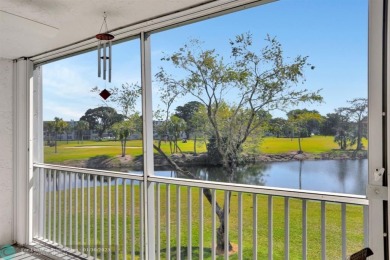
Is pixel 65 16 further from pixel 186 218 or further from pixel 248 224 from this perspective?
pixel 248 224

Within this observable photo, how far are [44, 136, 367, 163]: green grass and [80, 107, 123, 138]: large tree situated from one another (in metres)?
0.17

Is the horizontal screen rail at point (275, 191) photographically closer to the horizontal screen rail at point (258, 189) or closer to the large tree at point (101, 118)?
the horizontal screen rail at point (258, 189)

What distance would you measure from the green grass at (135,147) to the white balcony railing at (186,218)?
18 centimetres

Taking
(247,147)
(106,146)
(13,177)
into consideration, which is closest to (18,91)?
(13,177)

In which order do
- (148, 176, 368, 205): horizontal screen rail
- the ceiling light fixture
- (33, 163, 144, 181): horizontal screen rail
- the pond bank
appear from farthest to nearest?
1. (33, 163, 144, 181): horizontal screen rail
2. the ceiling light fixture
3. the pond bank
4. (148, 176, 368, 205): horizontal screen rail

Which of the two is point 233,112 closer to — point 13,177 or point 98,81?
point 98,81

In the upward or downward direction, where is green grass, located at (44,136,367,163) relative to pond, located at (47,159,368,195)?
upward

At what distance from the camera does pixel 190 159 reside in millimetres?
2572

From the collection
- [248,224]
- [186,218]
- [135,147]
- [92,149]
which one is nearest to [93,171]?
[92,149]

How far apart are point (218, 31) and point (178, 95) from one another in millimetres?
678

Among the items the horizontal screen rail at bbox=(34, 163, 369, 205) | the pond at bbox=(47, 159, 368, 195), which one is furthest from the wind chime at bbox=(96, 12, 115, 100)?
the pond at bbox=(47, 159, 368, 195)

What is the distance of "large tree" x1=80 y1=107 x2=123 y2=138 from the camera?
310 centimetres

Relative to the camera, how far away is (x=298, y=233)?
217cm

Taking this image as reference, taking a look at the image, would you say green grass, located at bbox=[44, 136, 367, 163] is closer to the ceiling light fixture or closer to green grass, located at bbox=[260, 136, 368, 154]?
green grass, located at bbox=[260, 136, 368, 154]
